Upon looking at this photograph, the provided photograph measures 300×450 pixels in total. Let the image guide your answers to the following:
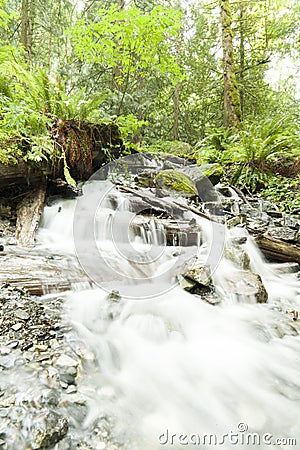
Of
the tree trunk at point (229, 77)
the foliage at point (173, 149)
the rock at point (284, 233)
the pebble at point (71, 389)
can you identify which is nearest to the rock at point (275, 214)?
the rock at point (284, 233)

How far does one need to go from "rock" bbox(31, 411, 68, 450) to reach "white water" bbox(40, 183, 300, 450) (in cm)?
15

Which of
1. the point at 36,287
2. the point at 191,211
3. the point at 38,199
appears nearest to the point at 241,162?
the point at 191,211

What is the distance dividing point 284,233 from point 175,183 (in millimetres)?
2612

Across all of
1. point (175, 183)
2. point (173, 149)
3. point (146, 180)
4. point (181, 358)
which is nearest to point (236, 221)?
point (175, 183)

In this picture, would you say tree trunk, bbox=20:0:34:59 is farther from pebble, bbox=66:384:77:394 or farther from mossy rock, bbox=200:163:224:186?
pebble, bbox=66:384:77:394

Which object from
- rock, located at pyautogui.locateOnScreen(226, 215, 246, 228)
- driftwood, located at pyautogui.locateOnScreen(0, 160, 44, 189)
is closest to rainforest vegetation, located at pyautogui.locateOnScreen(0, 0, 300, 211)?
driftwood, located at pyautogui.locateOnScreen(0, 160, 44, 189)

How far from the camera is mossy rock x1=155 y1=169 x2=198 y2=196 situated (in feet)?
21.3

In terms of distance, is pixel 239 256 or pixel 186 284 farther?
pixel 239 256

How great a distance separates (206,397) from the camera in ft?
6.37

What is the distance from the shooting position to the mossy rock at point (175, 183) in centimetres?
649

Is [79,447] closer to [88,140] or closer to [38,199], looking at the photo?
[38,199]

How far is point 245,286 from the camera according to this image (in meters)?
3.44

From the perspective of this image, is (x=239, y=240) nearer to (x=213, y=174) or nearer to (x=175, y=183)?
(x=175, y=183)

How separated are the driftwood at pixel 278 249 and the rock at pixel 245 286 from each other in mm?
987
